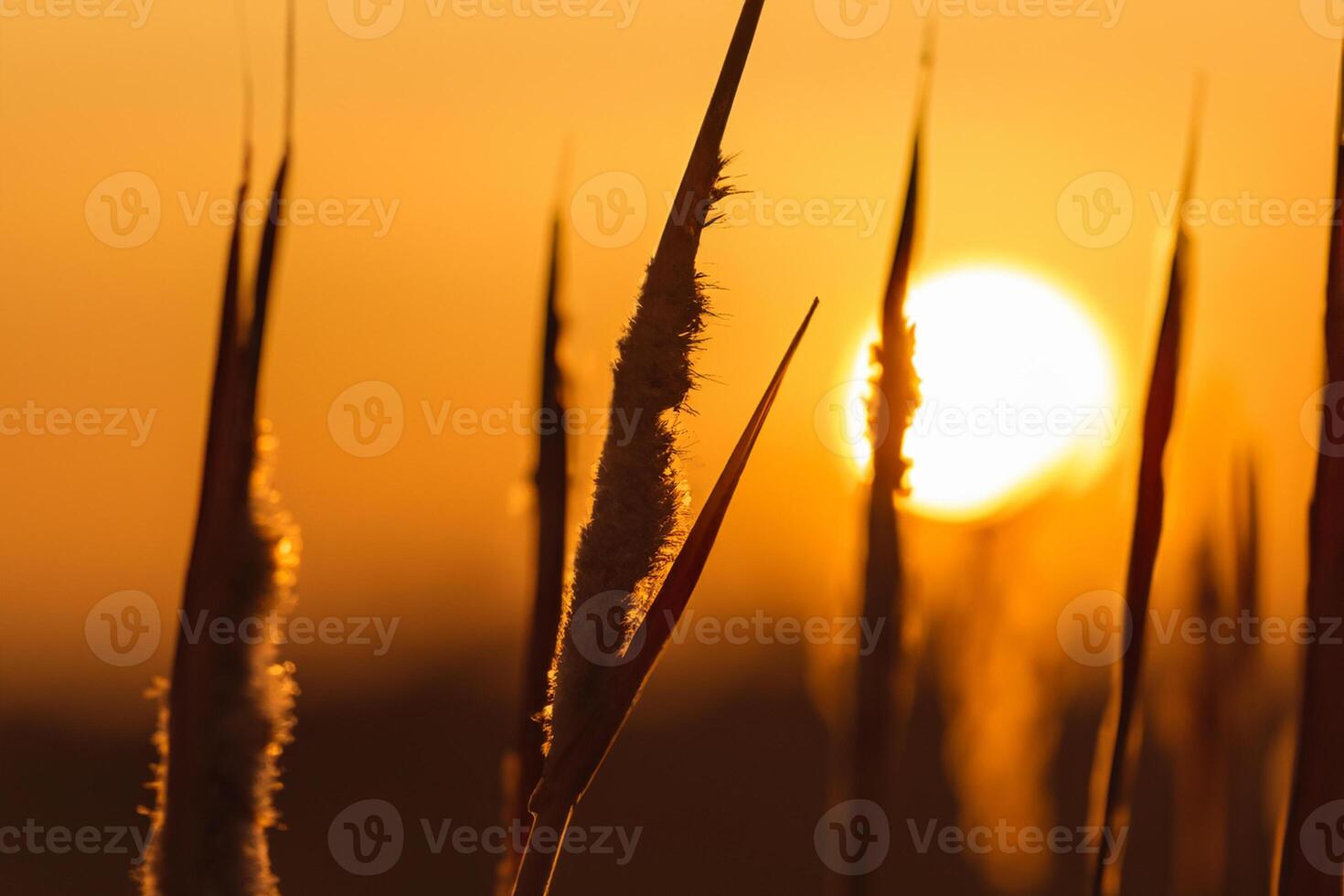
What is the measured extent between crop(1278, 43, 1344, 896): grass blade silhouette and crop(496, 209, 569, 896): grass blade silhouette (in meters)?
0.86

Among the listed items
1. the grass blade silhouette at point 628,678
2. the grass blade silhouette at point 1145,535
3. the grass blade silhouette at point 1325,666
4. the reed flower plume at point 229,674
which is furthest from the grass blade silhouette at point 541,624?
the grass blade silhouette at point 1325,666

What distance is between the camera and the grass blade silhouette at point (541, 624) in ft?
4.94

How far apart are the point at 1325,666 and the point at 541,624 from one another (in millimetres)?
908

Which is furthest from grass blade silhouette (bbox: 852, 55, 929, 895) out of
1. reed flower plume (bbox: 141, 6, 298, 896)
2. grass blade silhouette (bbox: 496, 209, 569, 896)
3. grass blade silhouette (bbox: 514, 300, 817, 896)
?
reed flower plume (bbox: 141, 6, 298, 896)

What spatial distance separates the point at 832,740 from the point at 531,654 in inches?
16.8

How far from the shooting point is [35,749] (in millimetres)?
10406

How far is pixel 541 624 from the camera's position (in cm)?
154

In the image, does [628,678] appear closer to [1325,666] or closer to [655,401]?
[655,401]

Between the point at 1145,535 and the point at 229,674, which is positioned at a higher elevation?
the point at 1145,535

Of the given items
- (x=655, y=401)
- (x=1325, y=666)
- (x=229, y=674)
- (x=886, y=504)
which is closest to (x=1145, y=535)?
(x=1325, y=666)

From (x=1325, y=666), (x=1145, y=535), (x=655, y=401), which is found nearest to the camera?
(x=655, y=401)

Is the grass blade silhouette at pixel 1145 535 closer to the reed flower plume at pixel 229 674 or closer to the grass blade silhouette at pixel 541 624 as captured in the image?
the grass blade silhouette at pixel 541 624

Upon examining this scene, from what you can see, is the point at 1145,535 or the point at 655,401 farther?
the point at 1145,535

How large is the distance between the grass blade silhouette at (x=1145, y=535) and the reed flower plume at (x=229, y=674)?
969 mm
